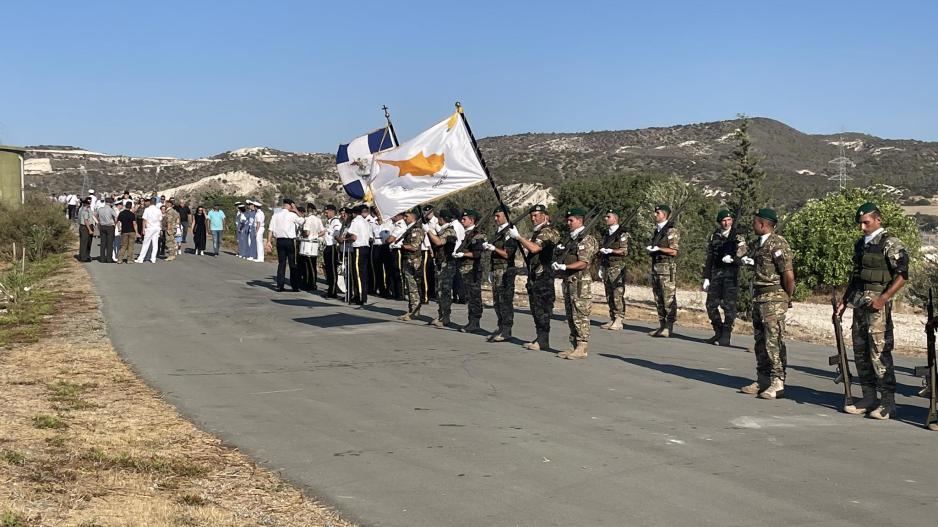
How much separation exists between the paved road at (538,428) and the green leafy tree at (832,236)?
52.2ft

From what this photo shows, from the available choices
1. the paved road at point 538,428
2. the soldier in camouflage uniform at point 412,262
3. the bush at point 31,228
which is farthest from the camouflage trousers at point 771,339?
the bush at point 31,228

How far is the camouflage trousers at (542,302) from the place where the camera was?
14250mm

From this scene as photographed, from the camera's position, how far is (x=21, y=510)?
6.53 metres

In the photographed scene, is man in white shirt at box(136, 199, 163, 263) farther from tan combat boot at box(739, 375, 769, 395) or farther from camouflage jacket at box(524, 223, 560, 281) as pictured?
tan combat boot at box(739, 375, 769, 395)

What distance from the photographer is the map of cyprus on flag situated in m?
16.2

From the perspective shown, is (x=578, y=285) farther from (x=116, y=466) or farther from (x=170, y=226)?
(x=170, y=226)

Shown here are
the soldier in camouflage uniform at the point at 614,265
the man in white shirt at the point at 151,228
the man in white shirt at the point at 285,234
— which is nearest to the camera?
the soldier in camouflage uniform at the point at 614,265

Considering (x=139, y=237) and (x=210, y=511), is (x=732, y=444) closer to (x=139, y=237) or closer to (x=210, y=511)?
(x=210, y=511)

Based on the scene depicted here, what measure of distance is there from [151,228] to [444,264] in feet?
46.1

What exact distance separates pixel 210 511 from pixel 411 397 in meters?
4.18

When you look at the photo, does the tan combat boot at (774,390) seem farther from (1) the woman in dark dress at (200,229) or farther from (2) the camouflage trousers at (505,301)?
(1) the woman in dark dress at (200,229)

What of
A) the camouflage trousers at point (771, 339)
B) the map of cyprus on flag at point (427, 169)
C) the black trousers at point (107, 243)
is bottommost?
the camouflage trousers at point (771, 339)

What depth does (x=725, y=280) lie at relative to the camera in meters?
15.7

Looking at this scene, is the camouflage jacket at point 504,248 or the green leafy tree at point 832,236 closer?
the camouflage jacket at point 504,248
